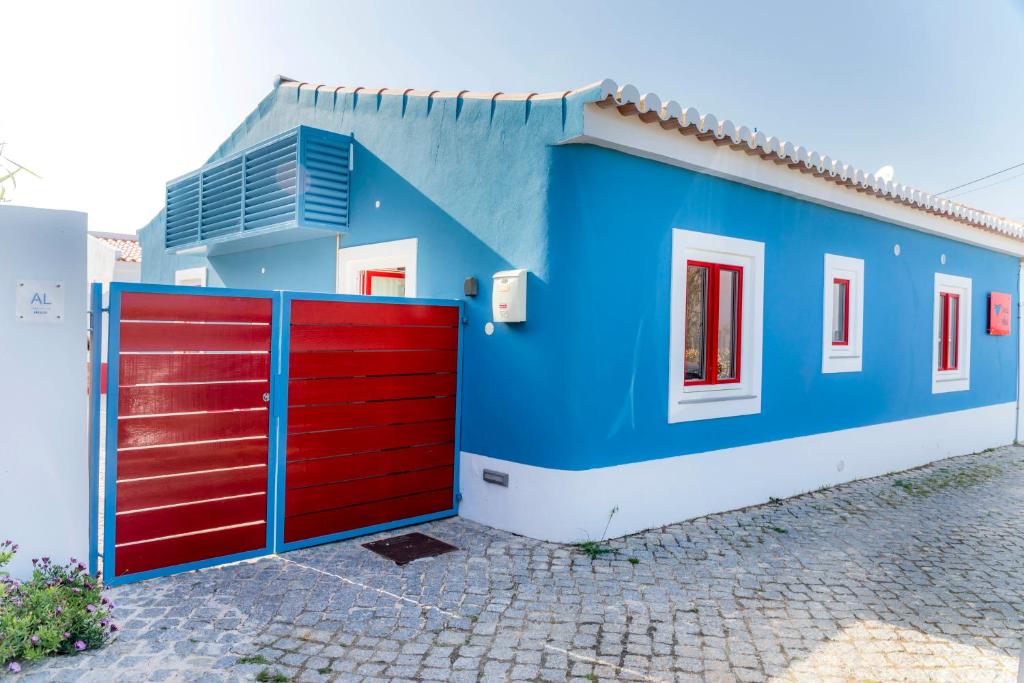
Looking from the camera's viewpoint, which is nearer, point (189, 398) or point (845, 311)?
point (189, 398)

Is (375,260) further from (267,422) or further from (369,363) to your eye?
(267,422)

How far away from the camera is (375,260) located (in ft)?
27.7

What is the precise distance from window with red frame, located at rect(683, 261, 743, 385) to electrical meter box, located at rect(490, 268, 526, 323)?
2.04 metres

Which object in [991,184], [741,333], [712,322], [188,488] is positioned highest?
[991,184]

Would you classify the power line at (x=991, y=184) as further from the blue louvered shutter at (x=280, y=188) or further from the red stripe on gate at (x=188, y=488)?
the red stripe on gate at (x=188, y=488)

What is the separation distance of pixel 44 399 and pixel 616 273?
464 cm

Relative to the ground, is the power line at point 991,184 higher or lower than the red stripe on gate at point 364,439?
higher

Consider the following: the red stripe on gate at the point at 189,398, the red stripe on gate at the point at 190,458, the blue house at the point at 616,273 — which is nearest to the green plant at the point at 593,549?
the blue house at the point at 616,273

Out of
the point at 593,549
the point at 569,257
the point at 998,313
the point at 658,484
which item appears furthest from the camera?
the point at 998,313

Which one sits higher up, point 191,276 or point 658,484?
point 191,276

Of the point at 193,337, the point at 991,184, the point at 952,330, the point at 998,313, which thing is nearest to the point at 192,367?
the point at 193,337

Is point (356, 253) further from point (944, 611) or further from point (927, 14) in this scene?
point (927, 14)

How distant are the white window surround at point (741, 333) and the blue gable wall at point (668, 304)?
0.34 feet

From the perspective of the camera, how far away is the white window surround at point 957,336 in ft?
38.2
